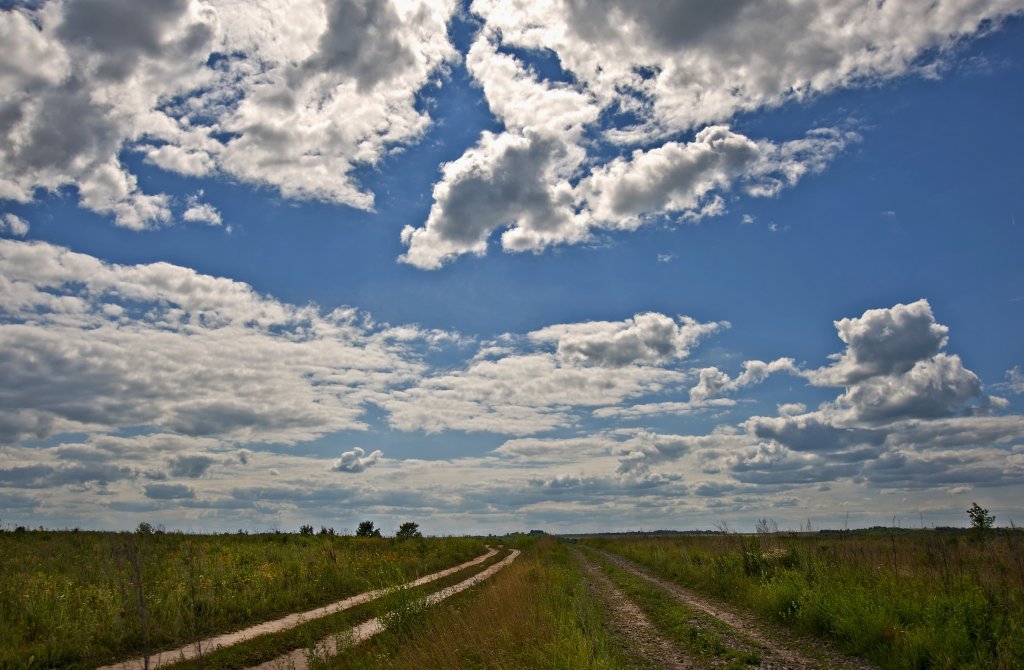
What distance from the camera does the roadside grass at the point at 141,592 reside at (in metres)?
13.2

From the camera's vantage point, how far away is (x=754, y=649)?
12758 millimetres

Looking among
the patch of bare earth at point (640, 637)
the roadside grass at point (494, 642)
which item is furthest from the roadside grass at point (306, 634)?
the patch of bare earth at point (640, 637)

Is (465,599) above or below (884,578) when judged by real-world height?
below

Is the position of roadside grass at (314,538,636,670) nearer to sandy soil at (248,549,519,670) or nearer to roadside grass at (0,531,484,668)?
sandy soil at (248,549,519,670)

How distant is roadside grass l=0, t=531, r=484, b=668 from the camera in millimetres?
13188

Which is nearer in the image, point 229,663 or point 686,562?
point 229,663

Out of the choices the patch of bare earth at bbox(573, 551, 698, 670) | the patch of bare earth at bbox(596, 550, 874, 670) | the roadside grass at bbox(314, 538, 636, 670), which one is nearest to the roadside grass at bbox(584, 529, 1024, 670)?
the patch of bare earth at bbox(596, 550, 874, 670)

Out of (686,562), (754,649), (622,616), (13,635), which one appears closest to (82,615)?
(13,635)

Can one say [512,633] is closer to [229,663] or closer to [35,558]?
[229,663]

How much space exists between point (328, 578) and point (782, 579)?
58.4 ft

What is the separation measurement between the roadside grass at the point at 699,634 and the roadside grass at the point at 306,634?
680 centimetres

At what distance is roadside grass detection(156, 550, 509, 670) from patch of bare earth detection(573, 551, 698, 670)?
5.66 m

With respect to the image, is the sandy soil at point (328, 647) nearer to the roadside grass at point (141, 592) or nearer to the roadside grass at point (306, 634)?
the roadside grass at point (306, 634)

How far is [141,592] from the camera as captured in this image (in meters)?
7.01
